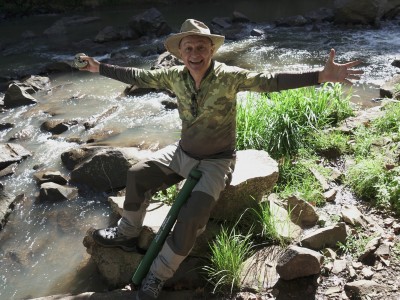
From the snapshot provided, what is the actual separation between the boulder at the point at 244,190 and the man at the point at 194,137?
0.70ft

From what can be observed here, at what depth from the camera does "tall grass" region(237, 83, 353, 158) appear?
16.6 feet

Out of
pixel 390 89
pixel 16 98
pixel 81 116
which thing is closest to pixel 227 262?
pixel 390 89

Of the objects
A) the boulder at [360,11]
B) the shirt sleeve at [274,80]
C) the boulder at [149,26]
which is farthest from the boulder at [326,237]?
the boulder at [149,26]

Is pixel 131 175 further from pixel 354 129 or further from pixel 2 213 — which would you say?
pixel 354 129

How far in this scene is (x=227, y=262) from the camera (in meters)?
3.21

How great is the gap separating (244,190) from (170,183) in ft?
2.14

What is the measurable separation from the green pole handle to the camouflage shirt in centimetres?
28

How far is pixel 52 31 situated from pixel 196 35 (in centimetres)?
1436

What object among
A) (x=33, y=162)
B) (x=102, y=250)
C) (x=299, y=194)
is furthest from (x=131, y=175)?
(x=33, y=162)

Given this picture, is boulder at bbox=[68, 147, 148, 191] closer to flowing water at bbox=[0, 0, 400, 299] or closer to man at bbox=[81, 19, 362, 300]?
flowing water at bbox=[0, 0, 400, 299]

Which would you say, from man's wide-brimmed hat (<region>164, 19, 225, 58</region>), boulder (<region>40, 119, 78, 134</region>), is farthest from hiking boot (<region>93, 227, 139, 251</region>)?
boulder (<region>40, 119, 78, 134</region>)

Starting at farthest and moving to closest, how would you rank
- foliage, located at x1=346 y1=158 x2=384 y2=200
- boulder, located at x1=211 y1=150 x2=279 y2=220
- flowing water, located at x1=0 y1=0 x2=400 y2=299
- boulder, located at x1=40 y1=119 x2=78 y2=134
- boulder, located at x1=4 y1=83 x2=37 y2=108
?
boulder, located at x1=4 y1=83 x2=37 y2=108 < boulder, located at x1=40 y1=119 x2=78 y2=134 < flowing water, located at x1=0 y1=0 x2=400 y2=299 < foliage, located at x1=346 y1=158 x2=384 y2=200 < boulder, located at x1=211 y1=150 x2=279 y2=220

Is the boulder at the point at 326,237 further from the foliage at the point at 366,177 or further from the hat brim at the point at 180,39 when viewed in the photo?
the hat brim at the point at 180,39

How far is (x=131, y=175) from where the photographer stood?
11.5 ft
